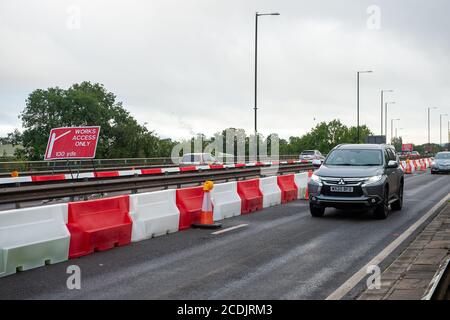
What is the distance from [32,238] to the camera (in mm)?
8000

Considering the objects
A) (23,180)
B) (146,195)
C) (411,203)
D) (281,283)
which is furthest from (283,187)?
(281,283)

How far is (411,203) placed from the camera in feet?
55.3

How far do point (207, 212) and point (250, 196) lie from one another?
3.29 metres

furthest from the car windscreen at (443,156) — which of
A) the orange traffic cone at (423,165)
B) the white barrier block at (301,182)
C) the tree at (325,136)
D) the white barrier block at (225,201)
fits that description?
the tree at (325,136)

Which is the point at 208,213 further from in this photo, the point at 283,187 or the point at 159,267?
the point at 283,187

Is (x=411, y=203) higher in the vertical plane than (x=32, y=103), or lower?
lower

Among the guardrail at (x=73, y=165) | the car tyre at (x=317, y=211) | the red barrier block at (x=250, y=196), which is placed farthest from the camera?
the guardrail at (x=73, y=165)

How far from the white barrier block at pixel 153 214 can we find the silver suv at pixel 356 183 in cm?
Result: 355

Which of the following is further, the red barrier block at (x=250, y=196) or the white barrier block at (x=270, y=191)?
the white barrier block at (x=270, y=191)

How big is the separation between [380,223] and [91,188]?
902cm

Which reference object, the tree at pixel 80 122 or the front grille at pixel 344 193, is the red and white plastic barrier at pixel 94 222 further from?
the tree at pixel 80 122

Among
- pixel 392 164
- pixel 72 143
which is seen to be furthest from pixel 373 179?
pixel 72 143

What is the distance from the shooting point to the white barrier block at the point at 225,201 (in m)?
13.1

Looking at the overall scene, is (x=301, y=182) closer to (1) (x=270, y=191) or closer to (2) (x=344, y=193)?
(1) (x=270, y=191)
